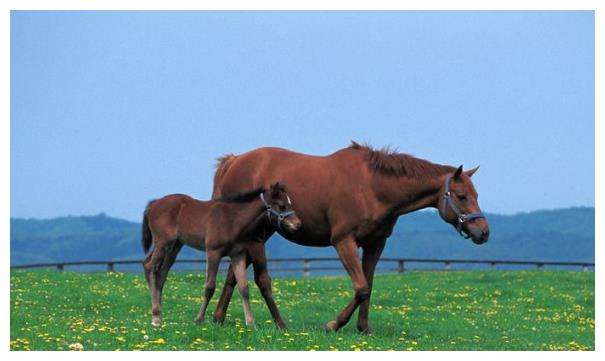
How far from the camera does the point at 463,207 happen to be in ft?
47.4

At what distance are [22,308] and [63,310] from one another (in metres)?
0.88

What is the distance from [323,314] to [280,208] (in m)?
7.60

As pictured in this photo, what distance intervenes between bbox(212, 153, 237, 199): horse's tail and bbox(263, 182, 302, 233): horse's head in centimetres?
273

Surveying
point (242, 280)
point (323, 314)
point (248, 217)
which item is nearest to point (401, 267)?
point (323, 314)

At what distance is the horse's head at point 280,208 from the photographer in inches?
539

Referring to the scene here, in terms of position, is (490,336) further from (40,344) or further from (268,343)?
(40,344)

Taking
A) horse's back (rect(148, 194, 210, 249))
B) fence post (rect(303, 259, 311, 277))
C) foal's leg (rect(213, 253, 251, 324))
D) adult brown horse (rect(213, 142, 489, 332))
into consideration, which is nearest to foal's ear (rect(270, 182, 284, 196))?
adult brown horse (rect(213, 142, 489, 332))

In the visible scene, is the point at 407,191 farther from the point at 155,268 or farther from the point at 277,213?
the point at 155,268

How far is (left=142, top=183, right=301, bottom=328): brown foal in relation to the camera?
46.1ft

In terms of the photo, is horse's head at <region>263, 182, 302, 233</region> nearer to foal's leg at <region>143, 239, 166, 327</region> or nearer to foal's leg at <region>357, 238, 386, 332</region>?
foal's leg at <region>357, 238, 386, 332</region>

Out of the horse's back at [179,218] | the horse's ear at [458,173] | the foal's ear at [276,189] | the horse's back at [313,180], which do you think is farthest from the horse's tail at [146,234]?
the horse's ear at [458,173]

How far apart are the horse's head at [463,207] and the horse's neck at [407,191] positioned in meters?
0.18

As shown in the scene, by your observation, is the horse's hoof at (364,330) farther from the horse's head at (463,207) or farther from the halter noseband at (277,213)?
the halter noseband at (277,213)
